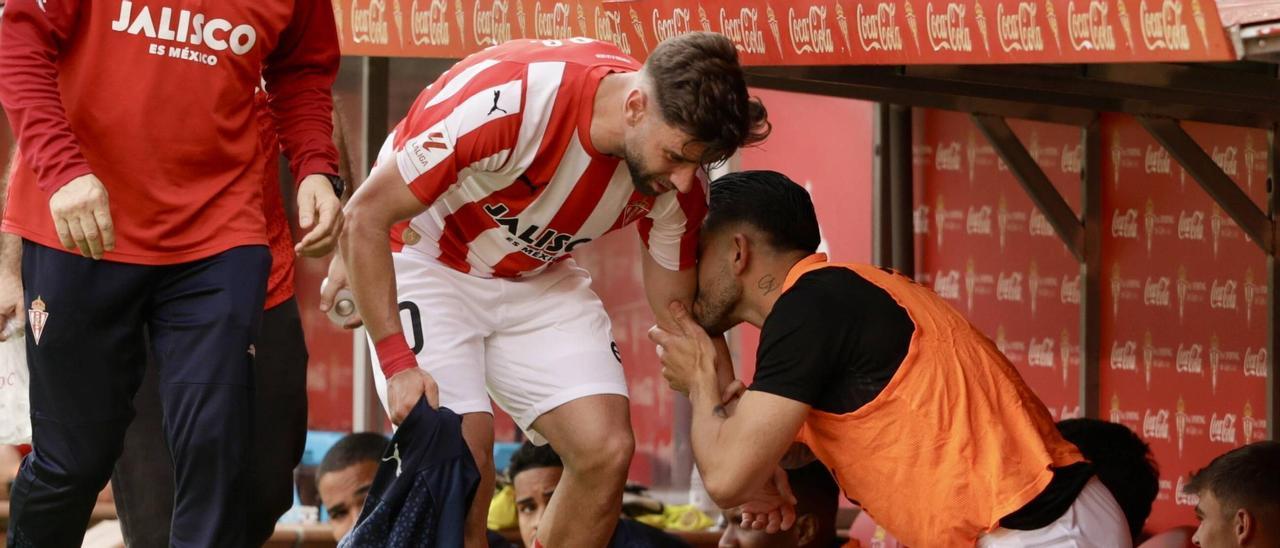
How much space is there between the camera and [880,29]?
4.14 m

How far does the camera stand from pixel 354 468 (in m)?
6.44

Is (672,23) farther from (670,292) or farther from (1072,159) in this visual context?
(1072,159)

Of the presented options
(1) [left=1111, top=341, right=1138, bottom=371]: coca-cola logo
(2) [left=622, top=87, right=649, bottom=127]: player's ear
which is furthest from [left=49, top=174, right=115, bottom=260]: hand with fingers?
(1) [left=1111, top=341, right=1138, bottom=371]: coca-cola logo

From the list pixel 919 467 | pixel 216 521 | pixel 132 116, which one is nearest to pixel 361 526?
pixel 216 521

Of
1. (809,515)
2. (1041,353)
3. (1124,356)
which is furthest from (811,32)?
(1041,353)

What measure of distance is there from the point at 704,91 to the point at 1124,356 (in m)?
3.60

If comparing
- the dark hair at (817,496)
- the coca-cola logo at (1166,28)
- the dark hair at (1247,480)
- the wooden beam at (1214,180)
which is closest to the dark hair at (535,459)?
the dark hair at (817,496)

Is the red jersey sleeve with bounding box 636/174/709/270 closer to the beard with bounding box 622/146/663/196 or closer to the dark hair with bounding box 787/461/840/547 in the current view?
the beard with bounding box 622/146/663/196

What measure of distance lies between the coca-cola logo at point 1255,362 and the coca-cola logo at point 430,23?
9.85ft

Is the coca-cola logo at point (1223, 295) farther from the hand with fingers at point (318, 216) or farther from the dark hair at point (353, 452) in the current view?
the hand with fingers at point (318, 216)

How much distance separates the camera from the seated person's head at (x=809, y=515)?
577 centimetres

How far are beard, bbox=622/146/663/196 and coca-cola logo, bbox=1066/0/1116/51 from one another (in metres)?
0.87

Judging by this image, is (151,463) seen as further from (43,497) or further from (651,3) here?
(651,3)

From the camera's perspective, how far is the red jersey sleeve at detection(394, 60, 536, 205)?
3.97 meters
